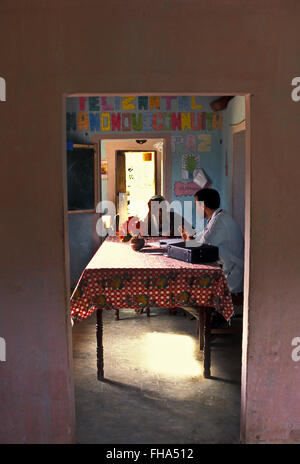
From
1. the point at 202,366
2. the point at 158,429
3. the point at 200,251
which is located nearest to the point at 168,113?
the point at 200,251

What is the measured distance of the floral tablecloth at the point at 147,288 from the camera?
3230mm

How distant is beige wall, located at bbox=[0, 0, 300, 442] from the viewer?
2.33 metres

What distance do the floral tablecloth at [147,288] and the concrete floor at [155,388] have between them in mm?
624

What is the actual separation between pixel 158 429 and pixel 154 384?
2.02ft

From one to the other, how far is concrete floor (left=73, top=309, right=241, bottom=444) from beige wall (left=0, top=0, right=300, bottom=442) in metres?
0.45

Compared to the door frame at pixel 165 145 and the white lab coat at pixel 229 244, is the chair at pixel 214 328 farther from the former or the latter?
the door frame at pixel 165 145

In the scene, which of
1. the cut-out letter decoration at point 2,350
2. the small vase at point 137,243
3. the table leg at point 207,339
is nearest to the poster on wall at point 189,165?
the small vase at point 137,243

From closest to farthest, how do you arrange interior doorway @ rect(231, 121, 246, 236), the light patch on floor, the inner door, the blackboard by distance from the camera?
the light patch on floor, interior doorway @ rect(231, 121, 246, 236), the blackboard, the inner door

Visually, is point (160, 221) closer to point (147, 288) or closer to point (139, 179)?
point (147, 288)

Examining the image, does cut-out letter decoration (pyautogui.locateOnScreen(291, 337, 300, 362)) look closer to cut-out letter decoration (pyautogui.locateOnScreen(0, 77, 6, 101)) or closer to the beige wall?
the beige wall

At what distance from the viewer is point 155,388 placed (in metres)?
3.38

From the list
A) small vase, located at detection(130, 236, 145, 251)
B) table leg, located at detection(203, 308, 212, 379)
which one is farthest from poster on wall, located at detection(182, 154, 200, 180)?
table leg, located at detection(203, 308, 212, 379)
